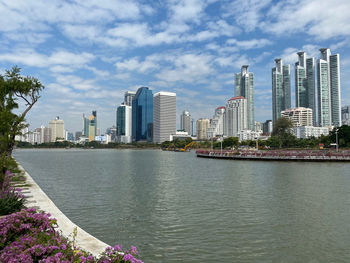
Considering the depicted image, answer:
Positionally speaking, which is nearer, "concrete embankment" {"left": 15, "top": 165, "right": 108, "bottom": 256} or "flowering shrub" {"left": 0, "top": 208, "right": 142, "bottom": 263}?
"flowering shrub" {"left": 0, "top": 208, "right": 142, "bottom": 263}

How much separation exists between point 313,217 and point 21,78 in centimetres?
2046

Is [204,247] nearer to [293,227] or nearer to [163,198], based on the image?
[293,227]

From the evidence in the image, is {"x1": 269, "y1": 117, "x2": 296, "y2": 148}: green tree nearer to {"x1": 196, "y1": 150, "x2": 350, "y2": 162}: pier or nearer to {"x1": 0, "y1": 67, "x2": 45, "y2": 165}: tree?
{"x1": 196, "y1": 150, "x2": 350, "y2": 162}: pier

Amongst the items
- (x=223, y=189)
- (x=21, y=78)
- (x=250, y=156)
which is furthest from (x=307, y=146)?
(x=21, y=78)

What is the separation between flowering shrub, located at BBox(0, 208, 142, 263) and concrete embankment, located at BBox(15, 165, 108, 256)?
1574 mm

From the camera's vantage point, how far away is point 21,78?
55.4ft

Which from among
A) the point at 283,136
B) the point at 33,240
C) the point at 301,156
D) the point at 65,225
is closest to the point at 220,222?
the point at 65,225

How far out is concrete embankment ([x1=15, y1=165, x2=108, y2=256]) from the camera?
939 centimetres

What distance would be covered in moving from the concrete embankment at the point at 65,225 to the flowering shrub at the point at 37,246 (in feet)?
5.16

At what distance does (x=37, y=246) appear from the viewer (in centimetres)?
636

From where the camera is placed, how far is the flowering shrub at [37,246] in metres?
6.08

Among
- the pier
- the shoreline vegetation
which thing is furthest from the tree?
the pier

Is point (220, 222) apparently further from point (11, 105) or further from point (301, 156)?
point (301, 156)

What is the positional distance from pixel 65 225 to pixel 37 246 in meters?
6.40
